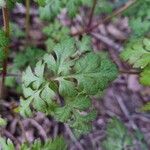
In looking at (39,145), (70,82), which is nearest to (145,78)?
(70,82)

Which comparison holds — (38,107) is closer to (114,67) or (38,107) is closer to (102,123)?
(114,67)

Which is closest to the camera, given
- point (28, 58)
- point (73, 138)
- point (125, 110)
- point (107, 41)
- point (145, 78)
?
point (145, 78)

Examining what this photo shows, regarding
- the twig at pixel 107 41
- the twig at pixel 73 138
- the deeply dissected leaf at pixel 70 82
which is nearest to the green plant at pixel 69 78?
the deeply dissected leaf at pixel 70 82

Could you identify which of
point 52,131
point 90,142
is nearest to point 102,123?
point 90,142

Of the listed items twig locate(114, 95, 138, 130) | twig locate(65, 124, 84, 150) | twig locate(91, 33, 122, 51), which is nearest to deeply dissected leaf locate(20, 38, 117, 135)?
twig locate(65, 124, 84, 150)

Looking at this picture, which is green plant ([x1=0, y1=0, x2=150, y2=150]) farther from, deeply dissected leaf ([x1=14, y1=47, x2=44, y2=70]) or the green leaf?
deeply dissected leaf ([x1=14, y1=47, x2=44, y2=70])

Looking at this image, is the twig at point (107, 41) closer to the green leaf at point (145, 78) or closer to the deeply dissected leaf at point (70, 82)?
the deeply dissected leaf at point (70, 82)

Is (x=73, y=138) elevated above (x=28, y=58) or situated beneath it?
situated beneath

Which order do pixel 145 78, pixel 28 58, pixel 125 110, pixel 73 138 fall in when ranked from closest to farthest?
1. pixel 145 78
2. pixel 28 58
3. pixel 73 138
4. pixel 125 110

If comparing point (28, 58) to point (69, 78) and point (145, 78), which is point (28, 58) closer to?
point (69, 78)
